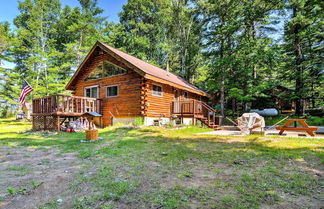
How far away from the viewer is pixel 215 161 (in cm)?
404

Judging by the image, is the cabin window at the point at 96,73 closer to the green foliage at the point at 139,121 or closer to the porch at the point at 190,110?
the green foliage at the point at 139,121

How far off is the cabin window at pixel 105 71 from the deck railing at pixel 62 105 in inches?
89.6

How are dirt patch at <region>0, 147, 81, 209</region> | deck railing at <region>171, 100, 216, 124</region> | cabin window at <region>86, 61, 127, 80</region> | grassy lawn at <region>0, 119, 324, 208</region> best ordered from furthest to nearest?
1. cabin window at <region>86, 61, 127, 80</region>
2. deck railing at <region>171, 100, 216, 124</region>
3. dirt patch at <region>0, 147, 81, 209</region>
4. grassy lawn at <region>0, 119, 324, 208</region>

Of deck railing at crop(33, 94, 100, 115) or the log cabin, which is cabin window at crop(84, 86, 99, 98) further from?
deck railing at crop(33, 94, 100, 115)

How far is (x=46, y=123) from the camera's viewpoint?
11242 millimetres

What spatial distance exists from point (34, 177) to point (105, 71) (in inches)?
426

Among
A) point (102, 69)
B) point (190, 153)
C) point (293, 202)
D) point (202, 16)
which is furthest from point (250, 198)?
point (202, 16)

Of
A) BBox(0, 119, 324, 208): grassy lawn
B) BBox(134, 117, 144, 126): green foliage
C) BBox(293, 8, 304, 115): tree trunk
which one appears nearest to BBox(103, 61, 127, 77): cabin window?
BBox(134, 117, 144, 126): green foliage

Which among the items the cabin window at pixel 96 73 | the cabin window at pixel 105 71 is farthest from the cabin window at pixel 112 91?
the cabin window at pixel 96 73

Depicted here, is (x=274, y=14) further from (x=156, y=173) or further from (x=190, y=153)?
(x=156, y=173)

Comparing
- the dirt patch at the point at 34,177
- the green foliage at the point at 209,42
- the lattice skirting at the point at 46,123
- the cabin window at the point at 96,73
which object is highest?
the green foliage at the point at 209,42

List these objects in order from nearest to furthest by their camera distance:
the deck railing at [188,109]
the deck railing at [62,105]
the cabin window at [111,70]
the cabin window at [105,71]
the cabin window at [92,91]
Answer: the deck railing at [62,105] < the deck railing at [188,109] < the cabin window at [111,70] < the cabin window at [105,71] < the cabin window at [92,91]

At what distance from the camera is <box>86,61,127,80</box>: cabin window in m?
12.5

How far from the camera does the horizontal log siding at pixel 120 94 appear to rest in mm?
11359
